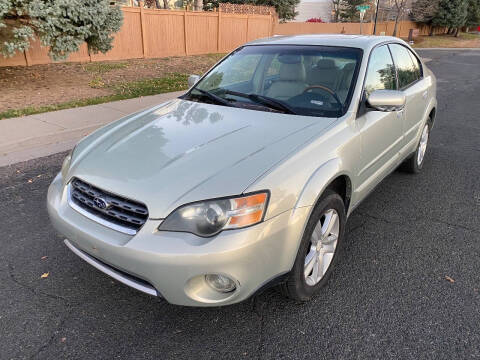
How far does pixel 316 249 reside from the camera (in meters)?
2.56

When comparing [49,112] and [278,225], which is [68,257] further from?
[49,112]

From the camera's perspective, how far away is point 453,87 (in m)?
12.2

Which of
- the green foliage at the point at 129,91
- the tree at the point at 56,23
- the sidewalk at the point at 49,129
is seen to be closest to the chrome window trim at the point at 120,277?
the sidewalk at the point at 49,129

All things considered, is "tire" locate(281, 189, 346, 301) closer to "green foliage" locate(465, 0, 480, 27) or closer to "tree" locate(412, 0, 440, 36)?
"tree" locate(412, 0, 440, 36)

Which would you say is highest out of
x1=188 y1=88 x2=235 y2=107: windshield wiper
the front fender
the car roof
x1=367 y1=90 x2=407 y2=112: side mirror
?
the car roof

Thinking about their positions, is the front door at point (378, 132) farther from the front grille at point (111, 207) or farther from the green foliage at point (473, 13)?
the green foliage at point (473, 13)

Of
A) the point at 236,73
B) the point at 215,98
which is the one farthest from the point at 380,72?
the point at 215,98

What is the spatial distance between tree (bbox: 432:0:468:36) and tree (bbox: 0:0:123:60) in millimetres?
41102

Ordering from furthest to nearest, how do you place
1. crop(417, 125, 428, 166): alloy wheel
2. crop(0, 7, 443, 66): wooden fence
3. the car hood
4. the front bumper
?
1. crop(0, 7, 443, 66): wooden fence
2. crop(417, 125, 428, 166): alloy wheel
3. the car hood
4. the front bumper

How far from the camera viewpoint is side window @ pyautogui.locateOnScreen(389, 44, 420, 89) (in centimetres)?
A: 393

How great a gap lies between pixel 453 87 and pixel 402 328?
12.0 metres

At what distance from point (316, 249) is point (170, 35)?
15.9m

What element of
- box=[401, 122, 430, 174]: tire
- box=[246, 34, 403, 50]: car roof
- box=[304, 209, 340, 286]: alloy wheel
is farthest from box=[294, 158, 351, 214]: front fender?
box=[401, 122, 430, 174]: tire

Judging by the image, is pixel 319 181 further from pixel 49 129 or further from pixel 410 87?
pixel 49 129
